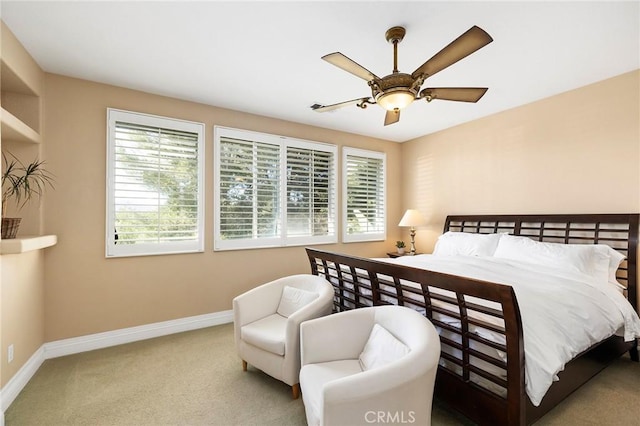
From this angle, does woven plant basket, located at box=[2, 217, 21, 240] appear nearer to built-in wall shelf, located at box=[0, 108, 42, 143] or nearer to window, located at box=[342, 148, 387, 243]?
built-in wall shelf, located at box=[0, 108, 42, 143]

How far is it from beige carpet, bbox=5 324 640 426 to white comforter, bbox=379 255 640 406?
50 cm

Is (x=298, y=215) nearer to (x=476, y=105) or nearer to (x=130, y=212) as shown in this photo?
(x=130, y=212)

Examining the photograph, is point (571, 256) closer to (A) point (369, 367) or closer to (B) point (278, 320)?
(A) point (369, 367)

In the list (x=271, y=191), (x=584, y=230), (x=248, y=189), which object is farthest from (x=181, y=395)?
(x=584, y=230)

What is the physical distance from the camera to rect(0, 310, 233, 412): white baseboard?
2319 mm

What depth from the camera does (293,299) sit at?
9.32ft

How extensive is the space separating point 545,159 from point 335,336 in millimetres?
3473

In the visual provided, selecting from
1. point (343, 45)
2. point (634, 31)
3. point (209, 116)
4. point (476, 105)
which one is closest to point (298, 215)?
point (209, 116)

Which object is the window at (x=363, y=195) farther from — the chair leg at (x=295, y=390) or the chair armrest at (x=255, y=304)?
the chair leg at (x=295, y=390)

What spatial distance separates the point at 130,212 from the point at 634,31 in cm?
501

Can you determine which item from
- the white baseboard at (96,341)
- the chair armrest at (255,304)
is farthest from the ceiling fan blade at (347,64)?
the white baseboard at (96,341)

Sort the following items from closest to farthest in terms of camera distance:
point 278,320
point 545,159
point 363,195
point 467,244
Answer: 1. point 278,320
2. point 545,159
3. point 467,244
4. point 363,195

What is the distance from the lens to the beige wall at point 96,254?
3.01 metres

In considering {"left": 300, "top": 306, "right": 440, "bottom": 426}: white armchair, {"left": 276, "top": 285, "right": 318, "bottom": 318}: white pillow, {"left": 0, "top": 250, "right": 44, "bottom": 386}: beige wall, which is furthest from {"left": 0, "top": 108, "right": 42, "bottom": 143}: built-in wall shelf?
{"left": 300, "top": 306, "right": 440, "bottom": 426}: white armchair
